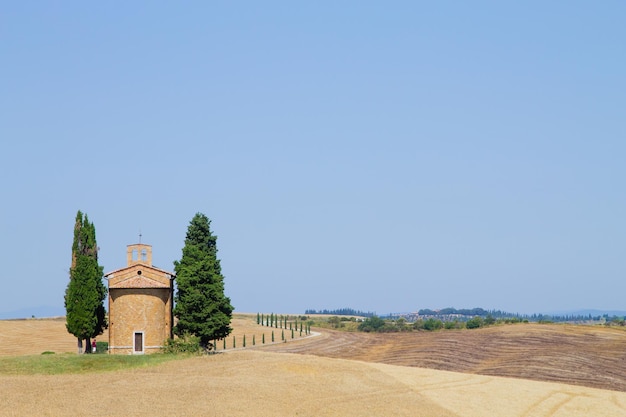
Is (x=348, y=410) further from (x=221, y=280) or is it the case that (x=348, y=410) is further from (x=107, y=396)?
(x=221, y=280)

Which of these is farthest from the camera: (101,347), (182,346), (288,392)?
(101,347)

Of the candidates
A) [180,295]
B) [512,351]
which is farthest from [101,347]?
[512,351]

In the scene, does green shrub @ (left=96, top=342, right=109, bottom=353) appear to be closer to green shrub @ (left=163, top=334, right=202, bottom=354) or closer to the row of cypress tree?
the row of cypress tree

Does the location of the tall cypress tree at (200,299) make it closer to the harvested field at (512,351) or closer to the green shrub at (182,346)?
the green shrub at (182,346)

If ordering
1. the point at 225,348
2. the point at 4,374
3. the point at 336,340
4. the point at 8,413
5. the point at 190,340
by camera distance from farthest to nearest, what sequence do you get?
the point at 336,340, the point at 225,348, the point at 190,340, the point at 4,374, the point at 8,413

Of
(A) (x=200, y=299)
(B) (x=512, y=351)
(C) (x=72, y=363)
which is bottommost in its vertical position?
(B) (x=512, y=351)

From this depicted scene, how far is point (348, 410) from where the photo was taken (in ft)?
136

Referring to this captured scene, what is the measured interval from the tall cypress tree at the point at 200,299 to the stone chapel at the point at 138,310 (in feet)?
4.85

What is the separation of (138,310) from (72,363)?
13087 mm

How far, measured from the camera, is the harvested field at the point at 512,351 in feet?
216

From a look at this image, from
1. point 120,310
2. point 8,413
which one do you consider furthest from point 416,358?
point 8,413

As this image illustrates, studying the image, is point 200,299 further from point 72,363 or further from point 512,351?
point 512,351

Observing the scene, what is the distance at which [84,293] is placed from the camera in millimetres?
68562

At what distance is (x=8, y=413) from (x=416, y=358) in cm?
4550
